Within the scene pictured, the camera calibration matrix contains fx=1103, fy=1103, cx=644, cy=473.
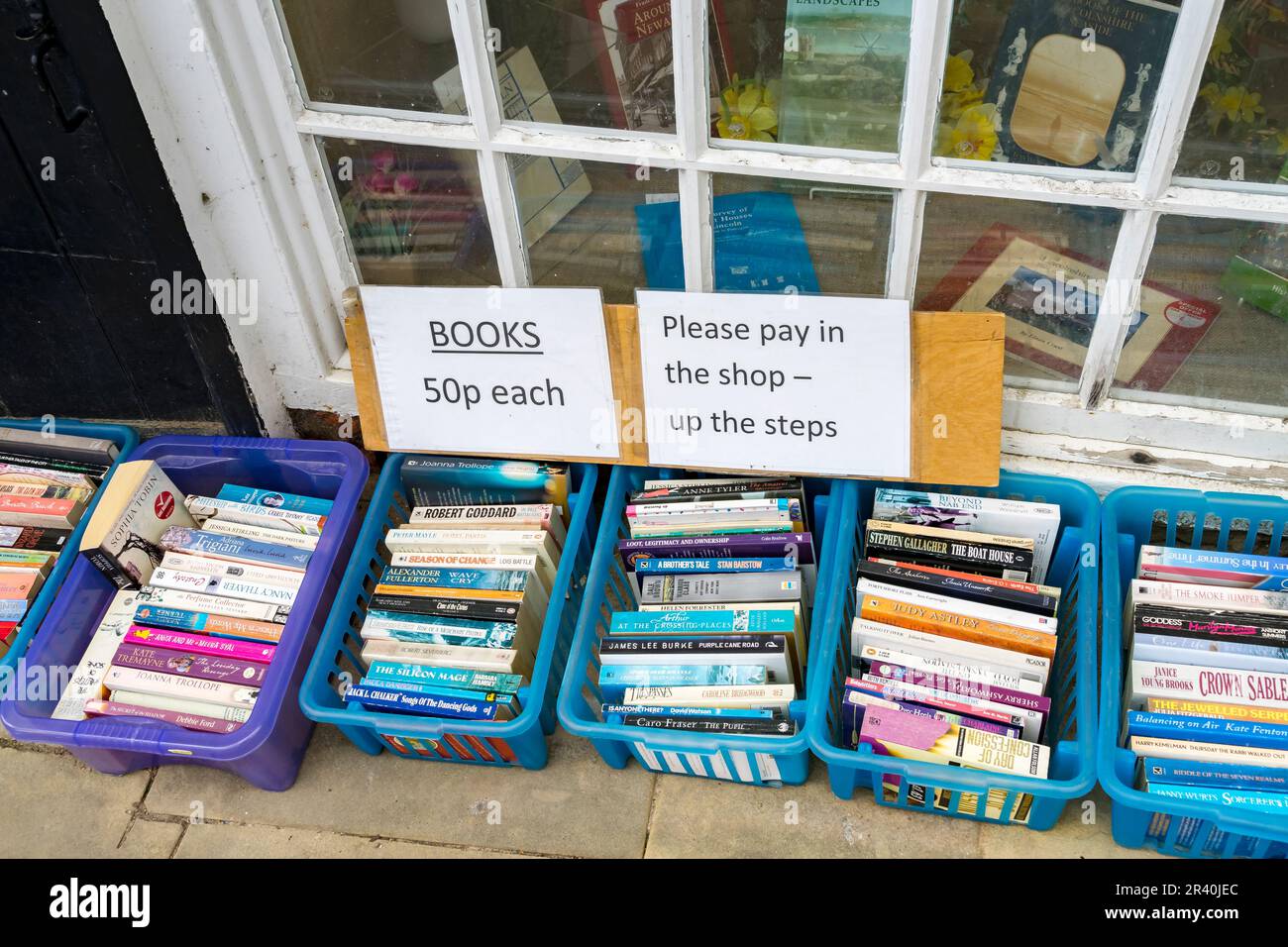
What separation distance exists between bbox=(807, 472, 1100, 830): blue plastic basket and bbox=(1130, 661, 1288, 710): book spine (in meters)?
0.09

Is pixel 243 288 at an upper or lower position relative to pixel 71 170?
lower

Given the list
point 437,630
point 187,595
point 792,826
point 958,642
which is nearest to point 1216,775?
point 958,642

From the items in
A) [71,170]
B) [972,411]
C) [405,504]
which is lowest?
[405,504]

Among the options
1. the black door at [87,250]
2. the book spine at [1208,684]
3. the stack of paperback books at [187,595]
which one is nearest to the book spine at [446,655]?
the stack of paperback books at [187,595]

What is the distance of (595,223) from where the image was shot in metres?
2.42

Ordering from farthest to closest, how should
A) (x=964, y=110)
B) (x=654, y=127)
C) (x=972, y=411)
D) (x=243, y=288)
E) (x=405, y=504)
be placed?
1. (x=405, y=504)
2. (x=243, y=288)
3. (x=972, y=411)
4. (x=654, y=127)
5. (x=964, y=110)

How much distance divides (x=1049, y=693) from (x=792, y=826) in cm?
63

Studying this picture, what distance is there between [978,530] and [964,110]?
2.93ft

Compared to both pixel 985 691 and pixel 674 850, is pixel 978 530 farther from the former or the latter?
pixel 674 850

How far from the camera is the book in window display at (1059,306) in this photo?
87.7 inches

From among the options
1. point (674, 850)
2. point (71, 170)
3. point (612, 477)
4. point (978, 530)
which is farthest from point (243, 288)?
point (978, 530)

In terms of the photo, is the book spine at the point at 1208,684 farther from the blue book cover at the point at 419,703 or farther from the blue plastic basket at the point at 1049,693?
the blue book cover at the point at 419,703

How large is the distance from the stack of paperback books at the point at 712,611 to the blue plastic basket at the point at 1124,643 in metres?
0.62

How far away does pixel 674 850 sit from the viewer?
7.72 ft
